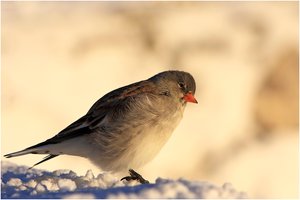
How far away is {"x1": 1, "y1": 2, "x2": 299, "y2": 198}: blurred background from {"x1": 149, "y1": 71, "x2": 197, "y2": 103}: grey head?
4.97 metres

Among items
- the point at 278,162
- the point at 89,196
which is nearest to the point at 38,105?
→ the point at 278,162

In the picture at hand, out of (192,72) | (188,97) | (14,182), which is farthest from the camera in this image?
(192,72)

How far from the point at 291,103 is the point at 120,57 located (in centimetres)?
338

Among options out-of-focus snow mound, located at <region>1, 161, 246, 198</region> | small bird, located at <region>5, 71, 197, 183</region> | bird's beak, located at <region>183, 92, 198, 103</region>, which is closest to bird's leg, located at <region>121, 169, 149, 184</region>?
small bird, located at <region>5, 71, 197, 183</region>

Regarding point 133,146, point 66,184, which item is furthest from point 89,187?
point 133,146

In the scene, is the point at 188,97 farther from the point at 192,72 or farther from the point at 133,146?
the point at 192,72

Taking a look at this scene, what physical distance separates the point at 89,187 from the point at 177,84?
1.99 m

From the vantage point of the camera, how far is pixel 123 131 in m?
6.21

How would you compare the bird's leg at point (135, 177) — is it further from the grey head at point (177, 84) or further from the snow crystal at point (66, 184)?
the snow crystal at point (66, 184)

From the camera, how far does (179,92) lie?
6.65 m

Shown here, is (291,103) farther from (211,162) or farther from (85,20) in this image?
(85,20)

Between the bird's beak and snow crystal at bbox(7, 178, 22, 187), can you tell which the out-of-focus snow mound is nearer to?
snow crystal at bbox(7, 178, 22, 187)

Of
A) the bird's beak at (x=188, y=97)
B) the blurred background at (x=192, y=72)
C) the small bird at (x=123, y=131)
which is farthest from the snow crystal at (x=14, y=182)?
the blurred background at (x=192, y=72)

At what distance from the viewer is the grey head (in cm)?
660
